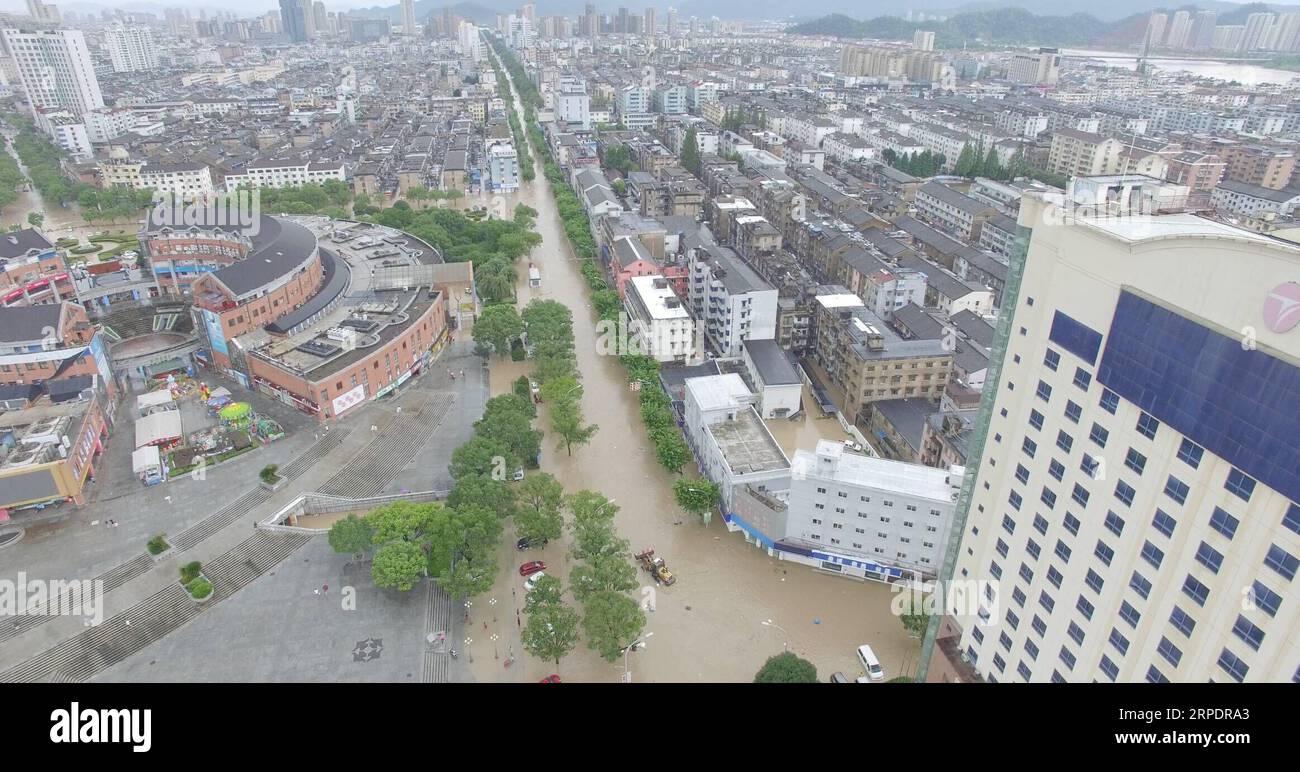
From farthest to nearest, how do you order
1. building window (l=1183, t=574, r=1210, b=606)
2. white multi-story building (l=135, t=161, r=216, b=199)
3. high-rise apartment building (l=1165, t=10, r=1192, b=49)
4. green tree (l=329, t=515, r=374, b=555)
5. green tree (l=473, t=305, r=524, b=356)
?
high-rise apartment building (l=1165, t=10, r=1192, b=49) < white multi-story building (l=135, t=161, r=216, b=199) < green tree (l=473, t=305, r=524, b=356) < green tree (l=329, t=515, r=374, b=555) < building window (l=1183, t=574, r=1210, b=606)

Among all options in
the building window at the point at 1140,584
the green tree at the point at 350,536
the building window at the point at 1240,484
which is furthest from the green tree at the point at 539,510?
the building window at the point at 1240,484

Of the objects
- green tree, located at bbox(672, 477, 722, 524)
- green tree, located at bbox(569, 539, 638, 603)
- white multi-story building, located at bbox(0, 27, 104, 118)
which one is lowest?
green tree, located at bbox(672, 477, 722, 524)

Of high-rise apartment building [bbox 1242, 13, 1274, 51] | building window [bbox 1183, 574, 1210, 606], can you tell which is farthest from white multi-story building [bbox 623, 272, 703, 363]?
high-rise apartment building [bbox 1242, 13, 1274, 51]

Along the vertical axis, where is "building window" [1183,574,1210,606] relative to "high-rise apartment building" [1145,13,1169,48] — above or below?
below

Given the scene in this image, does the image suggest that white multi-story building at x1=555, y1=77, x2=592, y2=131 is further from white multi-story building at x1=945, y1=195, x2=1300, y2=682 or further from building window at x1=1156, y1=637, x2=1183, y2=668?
building window at x1=1156, y1=637, x2=1183, y2=668

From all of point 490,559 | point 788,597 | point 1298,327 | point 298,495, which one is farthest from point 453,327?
point 1298,327

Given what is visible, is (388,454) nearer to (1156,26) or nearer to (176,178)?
(176,178)
